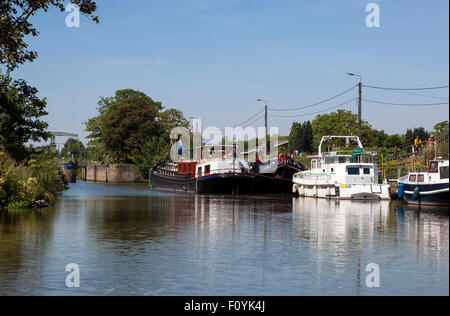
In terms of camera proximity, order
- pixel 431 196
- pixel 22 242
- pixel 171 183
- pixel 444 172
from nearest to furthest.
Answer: pixel 22 242 → pixel 444 172 → pixel 431 196 → pixel 171 183

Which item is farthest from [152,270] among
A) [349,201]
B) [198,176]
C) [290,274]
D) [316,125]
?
[316,125]

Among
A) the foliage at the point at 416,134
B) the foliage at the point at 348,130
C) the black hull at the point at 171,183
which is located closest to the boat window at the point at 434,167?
the black hull at the point at 171,183

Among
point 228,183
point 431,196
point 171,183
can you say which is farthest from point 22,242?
point 171,183

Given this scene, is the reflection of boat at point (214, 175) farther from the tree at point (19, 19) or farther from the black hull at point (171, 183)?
the tree at point (19, 19)

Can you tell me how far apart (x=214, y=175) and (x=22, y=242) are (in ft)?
145

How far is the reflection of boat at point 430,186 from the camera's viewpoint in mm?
38719

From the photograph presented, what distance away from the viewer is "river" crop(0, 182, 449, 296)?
12.8 meters

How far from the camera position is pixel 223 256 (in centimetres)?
1706

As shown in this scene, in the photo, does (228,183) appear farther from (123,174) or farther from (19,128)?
(123,174)

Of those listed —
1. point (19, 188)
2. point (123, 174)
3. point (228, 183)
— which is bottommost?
point (228, 183)

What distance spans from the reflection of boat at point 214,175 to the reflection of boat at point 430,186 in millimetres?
23518

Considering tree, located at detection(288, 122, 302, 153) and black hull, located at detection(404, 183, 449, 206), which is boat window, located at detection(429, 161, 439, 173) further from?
tree, located at detection(288, 122, 302, 153)

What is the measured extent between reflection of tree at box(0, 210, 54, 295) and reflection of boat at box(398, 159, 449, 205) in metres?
23.6

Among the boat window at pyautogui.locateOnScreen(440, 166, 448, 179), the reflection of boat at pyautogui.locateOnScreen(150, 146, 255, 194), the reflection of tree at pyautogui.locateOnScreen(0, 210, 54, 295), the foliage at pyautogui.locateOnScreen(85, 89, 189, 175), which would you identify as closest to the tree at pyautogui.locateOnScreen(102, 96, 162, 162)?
the foliage at pyautogui.locateOnScreen(85, 89, 189, 175)
